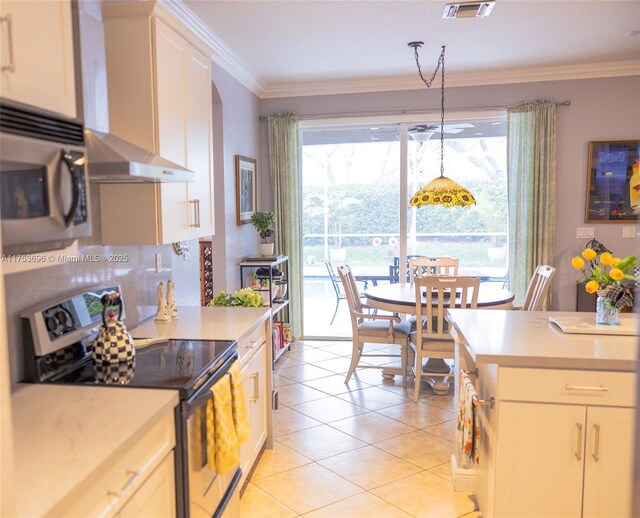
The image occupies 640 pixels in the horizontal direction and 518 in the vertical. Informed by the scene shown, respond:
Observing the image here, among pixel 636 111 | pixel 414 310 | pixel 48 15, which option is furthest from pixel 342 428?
pixel 636 111

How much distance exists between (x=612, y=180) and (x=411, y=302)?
270 cm

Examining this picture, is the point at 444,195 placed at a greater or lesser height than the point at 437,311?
greater

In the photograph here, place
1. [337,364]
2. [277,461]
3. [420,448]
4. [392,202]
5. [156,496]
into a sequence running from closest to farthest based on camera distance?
[156,496]
[277,461]
[420,448]
[337,364]
[392,202]

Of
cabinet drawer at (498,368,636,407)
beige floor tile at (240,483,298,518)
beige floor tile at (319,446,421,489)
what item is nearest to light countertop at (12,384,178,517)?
beige floor tile at (240,483,298,518)

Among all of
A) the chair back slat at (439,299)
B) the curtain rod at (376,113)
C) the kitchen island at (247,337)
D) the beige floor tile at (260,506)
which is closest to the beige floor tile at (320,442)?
the kitchen island at (247,337)

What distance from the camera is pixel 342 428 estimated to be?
11.7 feet

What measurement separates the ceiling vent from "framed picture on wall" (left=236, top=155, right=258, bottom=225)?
2.23m

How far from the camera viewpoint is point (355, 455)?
319 cm

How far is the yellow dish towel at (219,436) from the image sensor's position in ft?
6.55

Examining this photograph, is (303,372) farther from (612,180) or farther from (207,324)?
(612,180)

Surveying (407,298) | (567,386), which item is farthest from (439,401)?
(567,386)

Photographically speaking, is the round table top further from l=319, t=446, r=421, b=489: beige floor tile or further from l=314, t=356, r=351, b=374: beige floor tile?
l=319, t=446, r=421, b=489: beige floor tile

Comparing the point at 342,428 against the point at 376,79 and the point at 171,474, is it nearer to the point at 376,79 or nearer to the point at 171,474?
the point at 171,474

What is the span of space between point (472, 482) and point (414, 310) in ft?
4.86
